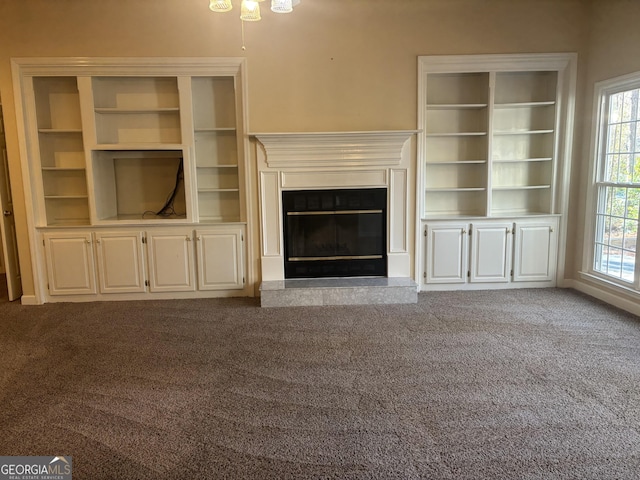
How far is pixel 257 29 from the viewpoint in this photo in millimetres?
4527

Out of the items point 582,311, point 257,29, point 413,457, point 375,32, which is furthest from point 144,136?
point 582,311

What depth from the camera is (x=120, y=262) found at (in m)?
4.73

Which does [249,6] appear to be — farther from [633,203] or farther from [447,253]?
[633,203]

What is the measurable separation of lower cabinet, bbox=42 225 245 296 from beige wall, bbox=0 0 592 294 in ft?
1.34

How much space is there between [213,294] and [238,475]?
3046 mm

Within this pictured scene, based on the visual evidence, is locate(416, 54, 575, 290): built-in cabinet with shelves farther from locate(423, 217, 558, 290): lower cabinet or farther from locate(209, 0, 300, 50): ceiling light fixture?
locate(209, 0, 300, 50): ceiling light fixture

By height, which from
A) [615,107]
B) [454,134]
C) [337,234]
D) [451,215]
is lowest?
[337,234]

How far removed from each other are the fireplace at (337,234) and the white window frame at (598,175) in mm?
2213

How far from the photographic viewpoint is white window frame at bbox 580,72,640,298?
4.20 metres

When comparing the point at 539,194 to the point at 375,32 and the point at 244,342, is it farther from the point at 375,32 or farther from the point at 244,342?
the point at 244,342

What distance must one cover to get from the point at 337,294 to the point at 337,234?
72 cm

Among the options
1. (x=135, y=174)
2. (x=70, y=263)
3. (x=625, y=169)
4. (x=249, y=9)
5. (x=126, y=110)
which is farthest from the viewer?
(x=135, y=174)

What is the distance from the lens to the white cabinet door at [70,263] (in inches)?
184

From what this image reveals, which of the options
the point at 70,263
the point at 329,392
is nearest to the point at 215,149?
the point at 70,263
